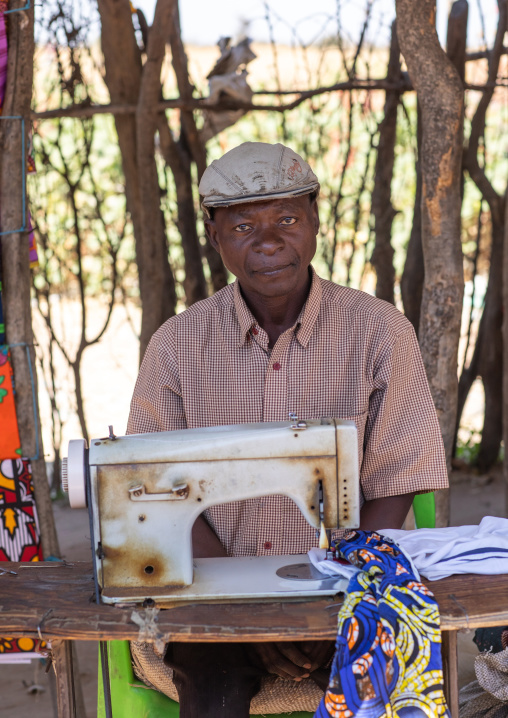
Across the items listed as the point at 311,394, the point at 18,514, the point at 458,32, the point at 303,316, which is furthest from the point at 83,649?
the point at 458,32

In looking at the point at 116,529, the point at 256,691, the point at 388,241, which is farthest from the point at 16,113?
the point at 388,241

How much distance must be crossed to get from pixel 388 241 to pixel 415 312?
47cm

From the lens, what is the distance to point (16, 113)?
2994mm

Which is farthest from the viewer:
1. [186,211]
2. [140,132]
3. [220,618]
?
[186,211]

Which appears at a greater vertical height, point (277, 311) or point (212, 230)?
point (212, 230)

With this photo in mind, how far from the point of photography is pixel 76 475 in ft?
5.91

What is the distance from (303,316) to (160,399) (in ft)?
1.56

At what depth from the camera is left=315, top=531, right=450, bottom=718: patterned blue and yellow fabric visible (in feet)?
5.12

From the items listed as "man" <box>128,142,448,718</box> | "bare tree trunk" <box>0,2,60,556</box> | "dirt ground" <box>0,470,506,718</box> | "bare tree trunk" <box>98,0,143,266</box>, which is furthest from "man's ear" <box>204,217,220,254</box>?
"bare tree trunk" <box>98,0,143,266</box>

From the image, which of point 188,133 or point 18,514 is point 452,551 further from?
point 188,133

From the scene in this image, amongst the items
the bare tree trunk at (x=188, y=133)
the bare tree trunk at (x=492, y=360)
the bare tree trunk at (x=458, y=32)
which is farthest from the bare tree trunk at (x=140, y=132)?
the bare tree trunk at (x=492, y=360)

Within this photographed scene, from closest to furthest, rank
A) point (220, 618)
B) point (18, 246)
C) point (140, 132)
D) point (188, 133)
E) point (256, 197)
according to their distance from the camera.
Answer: point (220, 618) → point (256, 197) → point (18, 246) → point (140, 132) → point (188, 133)

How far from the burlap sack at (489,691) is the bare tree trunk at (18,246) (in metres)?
1.63

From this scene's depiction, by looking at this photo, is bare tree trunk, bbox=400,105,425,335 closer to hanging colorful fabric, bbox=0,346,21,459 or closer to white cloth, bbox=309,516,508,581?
hanging colorful fabric, bbox=0,346,21,459
